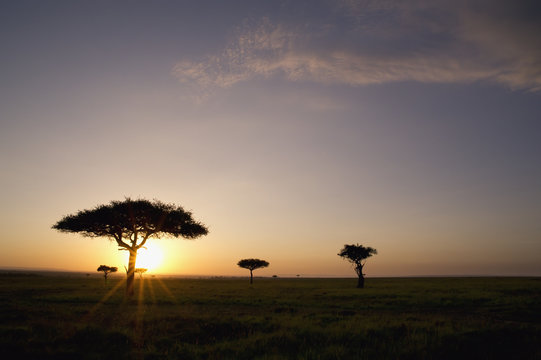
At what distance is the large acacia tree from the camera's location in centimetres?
3506

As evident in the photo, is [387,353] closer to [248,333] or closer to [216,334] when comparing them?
[248,333]

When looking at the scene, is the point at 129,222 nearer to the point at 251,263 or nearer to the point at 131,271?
the point at 131,271

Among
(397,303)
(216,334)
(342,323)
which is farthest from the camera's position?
(397,303)

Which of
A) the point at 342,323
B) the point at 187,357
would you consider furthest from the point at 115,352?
the point at 342,323

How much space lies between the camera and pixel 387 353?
1002 centimetres

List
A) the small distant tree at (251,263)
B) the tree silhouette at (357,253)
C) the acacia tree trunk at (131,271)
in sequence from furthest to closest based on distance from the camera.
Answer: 1. the small distant tree at (251,263)
2. the tree silhouette at (357,253)
3. the acacia tree trunk at (131,271)

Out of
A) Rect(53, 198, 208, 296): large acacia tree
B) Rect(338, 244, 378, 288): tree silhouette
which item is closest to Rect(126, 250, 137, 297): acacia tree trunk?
Rect(53, 198, 208, 296): large acacia tree

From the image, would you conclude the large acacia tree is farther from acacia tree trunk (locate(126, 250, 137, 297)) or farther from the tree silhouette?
the tree silhouette

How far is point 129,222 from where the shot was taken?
3556cm

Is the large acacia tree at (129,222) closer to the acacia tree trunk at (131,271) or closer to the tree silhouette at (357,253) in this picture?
the acacia tree trunk at (131,271)

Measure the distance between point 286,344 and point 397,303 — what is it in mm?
21157

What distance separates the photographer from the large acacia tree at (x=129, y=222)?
35.1 meters

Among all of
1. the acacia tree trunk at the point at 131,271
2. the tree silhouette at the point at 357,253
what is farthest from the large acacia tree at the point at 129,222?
the tree silhouette at the point at 357,253

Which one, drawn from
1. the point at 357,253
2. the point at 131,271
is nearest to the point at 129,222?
the point at 131,271
